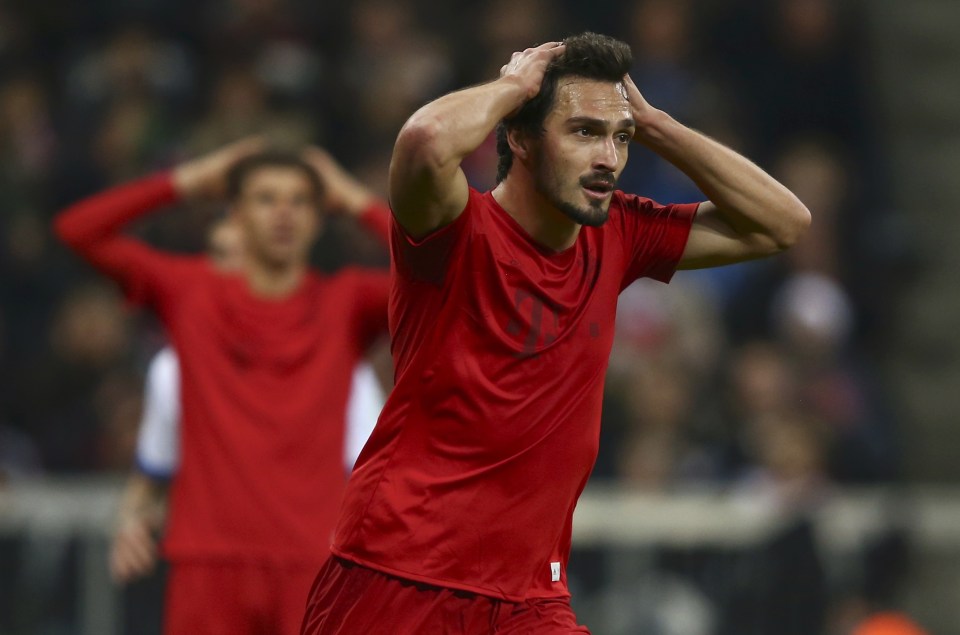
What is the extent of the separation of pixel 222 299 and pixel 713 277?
495cm

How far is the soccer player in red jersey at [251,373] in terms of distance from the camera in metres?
6.38

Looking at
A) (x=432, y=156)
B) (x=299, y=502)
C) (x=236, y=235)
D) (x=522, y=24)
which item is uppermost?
(x=522, y=24)

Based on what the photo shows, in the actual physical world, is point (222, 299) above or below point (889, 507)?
above

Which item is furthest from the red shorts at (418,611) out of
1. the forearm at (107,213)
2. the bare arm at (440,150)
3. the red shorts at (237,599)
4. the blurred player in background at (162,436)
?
the forearm at (107,213)

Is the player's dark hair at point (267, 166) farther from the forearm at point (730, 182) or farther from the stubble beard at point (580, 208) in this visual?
the stubble beard at point (580, 208)

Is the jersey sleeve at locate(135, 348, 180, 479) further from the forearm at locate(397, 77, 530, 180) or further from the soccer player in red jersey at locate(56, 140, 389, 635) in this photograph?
the forearm at locate(397, 77, 530, 180)

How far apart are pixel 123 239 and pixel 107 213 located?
122mm

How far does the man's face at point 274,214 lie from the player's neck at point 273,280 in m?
0.02

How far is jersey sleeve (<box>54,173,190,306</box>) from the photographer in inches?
267

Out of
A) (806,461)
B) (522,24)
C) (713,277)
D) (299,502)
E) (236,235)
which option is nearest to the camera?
(299,502)

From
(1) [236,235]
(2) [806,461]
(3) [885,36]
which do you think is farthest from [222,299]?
(3) [885,36]

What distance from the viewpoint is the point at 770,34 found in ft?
41.0

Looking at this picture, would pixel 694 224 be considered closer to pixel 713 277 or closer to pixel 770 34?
pixel 713 277

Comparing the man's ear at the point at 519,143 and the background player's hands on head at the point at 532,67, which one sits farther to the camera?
the man's ear at the point at 519,143
